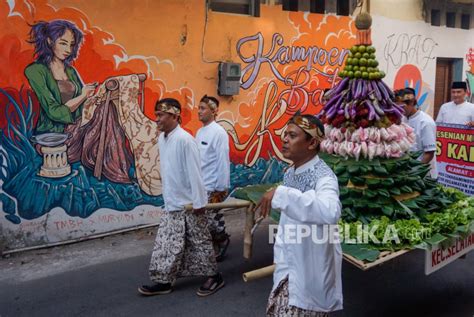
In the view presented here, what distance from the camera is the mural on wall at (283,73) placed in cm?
802

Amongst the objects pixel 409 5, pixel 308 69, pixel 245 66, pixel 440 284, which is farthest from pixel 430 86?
pixel 440 284

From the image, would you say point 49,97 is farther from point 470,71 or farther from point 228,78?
point 470,71

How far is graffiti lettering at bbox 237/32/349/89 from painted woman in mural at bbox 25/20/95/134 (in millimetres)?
2791

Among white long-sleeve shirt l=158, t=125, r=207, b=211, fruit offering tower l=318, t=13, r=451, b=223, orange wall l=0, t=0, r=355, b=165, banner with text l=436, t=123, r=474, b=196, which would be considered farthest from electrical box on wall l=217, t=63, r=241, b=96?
fruit offering tower l=318, t=13, r=451, b=223

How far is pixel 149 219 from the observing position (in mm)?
7090

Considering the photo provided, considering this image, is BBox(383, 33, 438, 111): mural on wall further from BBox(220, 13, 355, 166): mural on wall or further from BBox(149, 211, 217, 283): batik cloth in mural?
BBox(149, 211, 217, 283): batik cloth in mural

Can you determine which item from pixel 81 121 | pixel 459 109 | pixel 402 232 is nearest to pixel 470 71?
pixel 459 109

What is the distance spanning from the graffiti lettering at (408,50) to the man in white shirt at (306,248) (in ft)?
25.6

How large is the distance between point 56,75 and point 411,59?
7.62 meters

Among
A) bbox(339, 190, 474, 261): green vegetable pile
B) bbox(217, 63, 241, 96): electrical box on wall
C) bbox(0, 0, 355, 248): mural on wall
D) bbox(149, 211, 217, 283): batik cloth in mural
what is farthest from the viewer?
bbox(217, 63, 241, 96): electrical box on wall

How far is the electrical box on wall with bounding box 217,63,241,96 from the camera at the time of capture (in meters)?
7.54

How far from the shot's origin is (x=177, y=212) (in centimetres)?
468

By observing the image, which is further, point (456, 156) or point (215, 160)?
point (456, 156)

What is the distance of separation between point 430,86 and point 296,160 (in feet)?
29.7
